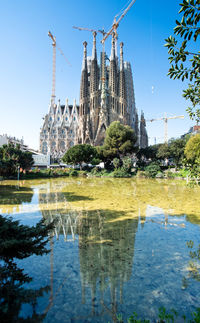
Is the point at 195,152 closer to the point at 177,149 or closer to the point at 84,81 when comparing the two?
the point at 177,149

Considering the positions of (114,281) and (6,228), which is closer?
(6,228)

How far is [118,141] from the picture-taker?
3941 centimetres

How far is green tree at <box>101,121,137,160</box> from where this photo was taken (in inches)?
1523

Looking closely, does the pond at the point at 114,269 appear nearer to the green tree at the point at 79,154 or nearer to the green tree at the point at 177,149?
the green tree at the point at 79,154

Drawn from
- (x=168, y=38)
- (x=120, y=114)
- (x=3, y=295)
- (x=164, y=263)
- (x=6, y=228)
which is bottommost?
(x=164, y=263)

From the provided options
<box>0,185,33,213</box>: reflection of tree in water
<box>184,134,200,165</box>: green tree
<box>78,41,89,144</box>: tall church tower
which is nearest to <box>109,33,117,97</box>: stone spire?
<box>78,41,89,144</box>: tall church tower

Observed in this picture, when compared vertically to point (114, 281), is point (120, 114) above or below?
above

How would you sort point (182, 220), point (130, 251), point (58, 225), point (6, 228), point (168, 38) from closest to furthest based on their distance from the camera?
point (168, 38) < point (6, 228) < point (130, 251) < point (58, 225) < point (182, 220)

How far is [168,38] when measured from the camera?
3055mm

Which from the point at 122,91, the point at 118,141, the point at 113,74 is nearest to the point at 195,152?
the point at 118,141

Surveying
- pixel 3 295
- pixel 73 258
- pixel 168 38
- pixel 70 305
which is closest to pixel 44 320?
pixel 70 305

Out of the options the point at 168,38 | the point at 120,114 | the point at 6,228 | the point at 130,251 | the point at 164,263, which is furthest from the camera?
the point at 120,114

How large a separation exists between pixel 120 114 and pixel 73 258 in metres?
63.1

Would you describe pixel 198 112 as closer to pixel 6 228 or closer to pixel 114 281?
pixel 114 281
